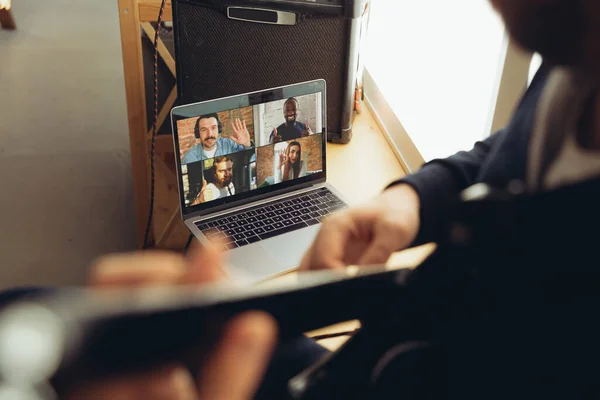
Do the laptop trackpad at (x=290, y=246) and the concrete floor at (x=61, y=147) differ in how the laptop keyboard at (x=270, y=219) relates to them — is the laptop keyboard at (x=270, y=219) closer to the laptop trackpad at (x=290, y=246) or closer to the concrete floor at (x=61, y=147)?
the laptop trackpad at (x=290, y=246)

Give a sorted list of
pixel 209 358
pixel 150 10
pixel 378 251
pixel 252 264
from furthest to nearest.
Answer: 1. pixel 150 10
2. pixel 252 264
3. pixel 378 251
4. pixel 209 358

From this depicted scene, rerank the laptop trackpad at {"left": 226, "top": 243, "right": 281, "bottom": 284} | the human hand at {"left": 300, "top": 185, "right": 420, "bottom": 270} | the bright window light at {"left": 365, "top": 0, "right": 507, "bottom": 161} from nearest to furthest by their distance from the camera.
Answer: the human hand at {"left": 300, "top": 185, "right": 420, "bottom": 270} → the laptop trackpad at {"left": 226, "top": 243, "right": 281, "bottom": 284} → the bright window light at {"left": 365, "top": 0, "right": 507, "bottom": 161}

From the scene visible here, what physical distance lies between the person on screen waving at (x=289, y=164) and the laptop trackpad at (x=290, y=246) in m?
0.12

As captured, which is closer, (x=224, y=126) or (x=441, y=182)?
(x=441, y=182)

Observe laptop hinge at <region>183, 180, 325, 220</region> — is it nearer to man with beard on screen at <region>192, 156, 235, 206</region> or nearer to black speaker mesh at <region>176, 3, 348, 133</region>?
man with beard on screen at <region>192, 156, 235, 206</region>

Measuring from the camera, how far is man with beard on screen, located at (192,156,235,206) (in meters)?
1.08

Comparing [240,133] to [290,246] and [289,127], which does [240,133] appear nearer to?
[289,127]

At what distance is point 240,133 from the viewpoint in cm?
109

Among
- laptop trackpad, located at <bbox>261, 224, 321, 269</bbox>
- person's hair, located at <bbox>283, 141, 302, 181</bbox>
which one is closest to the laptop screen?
person's hair, located at <bbox>283, 141, 302, 181</bbox>

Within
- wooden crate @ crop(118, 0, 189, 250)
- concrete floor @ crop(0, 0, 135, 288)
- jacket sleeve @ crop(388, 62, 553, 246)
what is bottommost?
concrete floor @ crop(0, 0, 135, 288)

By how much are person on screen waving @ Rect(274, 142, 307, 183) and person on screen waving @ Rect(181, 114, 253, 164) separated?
0.08 m

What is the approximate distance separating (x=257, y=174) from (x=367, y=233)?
0.46m

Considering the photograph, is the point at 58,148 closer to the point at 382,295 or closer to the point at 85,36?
the point at 85,36

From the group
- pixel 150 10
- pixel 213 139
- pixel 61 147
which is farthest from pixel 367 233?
pixel 61 147
